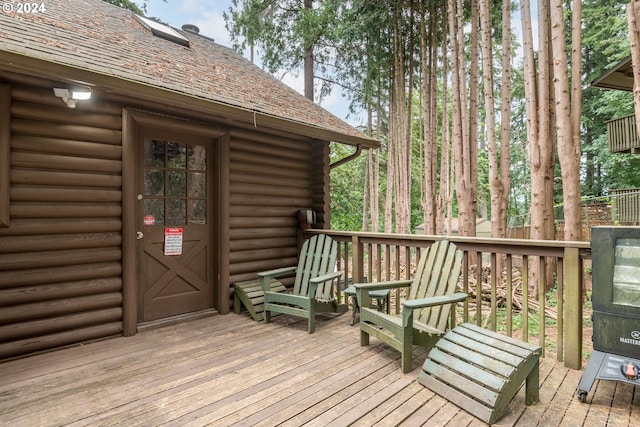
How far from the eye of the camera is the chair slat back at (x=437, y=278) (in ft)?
8.11

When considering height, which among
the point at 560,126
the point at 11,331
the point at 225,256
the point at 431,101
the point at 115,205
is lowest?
the point at 11,331

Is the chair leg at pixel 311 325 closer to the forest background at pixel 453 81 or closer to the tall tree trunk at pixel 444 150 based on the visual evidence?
the forest background at pixel 453 81

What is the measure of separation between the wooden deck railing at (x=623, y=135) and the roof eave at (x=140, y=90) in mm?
8137

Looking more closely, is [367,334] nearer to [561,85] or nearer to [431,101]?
[561,85]

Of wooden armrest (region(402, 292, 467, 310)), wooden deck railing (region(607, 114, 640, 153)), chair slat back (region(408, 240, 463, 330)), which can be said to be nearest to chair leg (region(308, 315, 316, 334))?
chair slat back (region(408, 240, 463, 330))

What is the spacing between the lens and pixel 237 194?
3.82m

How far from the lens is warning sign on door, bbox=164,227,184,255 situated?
330cm

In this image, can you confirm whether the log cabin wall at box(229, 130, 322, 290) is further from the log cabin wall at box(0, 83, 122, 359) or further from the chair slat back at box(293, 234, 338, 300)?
the log cabin wall at box(0, 83, 122, 359)

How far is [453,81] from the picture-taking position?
19.8ft

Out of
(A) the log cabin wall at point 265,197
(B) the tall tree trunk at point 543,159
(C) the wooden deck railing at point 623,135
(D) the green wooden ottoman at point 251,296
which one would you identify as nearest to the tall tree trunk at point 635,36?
(B) the tall tree trunk at point 543,159

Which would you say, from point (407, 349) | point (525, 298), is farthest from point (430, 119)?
point (407, 349)

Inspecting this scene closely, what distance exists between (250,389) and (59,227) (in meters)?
2.04

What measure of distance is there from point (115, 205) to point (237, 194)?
1.25 m

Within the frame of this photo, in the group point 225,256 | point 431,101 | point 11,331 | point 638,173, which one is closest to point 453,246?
point 225,256
